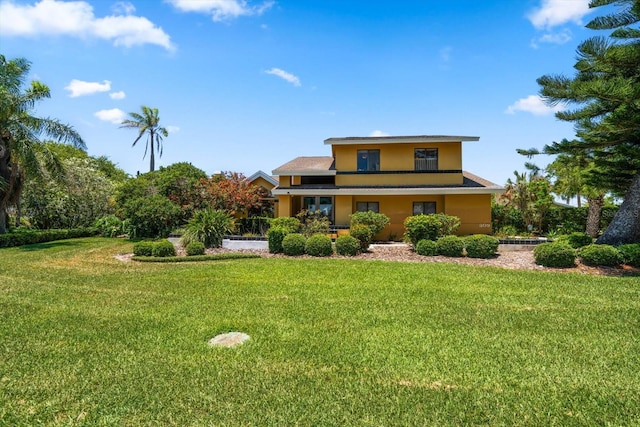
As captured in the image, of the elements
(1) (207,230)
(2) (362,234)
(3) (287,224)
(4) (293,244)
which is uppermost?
(3) (287,224)

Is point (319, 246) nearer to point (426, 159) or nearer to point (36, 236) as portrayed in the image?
point (426, 159)

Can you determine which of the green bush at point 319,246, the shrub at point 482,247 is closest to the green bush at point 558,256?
the shrub at point 482,247

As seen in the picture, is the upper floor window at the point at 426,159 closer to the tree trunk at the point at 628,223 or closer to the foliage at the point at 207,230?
the tree trunk at the point at 628,223

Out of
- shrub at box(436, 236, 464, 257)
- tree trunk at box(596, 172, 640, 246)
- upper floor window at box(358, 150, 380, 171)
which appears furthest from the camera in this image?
upper floor window at box(358, 150, 380, 171)

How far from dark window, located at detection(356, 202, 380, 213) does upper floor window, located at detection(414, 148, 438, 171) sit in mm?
3414

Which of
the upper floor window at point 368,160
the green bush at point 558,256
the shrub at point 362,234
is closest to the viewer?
the green bush at point 558,256

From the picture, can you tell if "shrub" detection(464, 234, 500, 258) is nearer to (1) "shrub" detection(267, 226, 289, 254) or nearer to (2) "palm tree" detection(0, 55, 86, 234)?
(1) "shrub" detection(267, 226, 289, 254)

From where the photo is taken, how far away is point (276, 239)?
15.9 metres

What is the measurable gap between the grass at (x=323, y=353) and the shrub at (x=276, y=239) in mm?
5986

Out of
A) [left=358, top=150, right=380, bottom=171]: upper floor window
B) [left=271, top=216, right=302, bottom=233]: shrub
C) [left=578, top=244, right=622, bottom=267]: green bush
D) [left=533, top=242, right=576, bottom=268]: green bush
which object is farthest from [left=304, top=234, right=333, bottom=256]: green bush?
[left=578, top=244, right=622, bottom=267]: green bush

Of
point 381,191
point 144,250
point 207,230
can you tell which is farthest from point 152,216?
point 381,191

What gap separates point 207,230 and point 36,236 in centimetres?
1116

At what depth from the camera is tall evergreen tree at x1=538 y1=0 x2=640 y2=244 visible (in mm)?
11086

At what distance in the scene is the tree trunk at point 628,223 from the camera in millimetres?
13547
